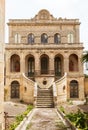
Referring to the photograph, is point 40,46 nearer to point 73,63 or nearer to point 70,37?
point 73,63

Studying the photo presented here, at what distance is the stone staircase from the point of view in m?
33.4

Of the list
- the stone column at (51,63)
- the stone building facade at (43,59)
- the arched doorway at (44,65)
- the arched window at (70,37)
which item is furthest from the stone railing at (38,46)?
the arched window at (70,37)

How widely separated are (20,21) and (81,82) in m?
14.2

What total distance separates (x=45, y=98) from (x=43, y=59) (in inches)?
435

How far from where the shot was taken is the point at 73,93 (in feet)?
134

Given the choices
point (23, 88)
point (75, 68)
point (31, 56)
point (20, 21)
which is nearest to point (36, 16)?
point (20, 21)

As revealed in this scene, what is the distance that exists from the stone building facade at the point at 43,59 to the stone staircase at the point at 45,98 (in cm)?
72

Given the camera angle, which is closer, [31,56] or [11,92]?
[11,92]

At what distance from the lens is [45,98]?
35062 mm

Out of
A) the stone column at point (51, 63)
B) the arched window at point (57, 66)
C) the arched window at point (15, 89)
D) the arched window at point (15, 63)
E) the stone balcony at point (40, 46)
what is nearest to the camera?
the arched window at point (15, 89)

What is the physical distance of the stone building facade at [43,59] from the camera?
130 feet

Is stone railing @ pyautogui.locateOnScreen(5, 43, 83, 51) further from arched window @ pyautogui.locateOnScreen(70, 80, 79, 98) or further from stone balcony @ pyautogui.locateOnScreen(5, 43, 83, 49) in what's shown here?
arched window @ pyautogui.locateOnScreen(70, 80, 79, 98)

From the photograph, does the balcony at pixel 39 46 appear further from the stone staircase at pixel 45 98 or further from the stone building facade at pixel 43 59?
the stone staircase at pixel 45 98

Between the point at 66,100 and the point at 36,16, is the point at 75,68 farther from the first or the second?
the point at 36,16
